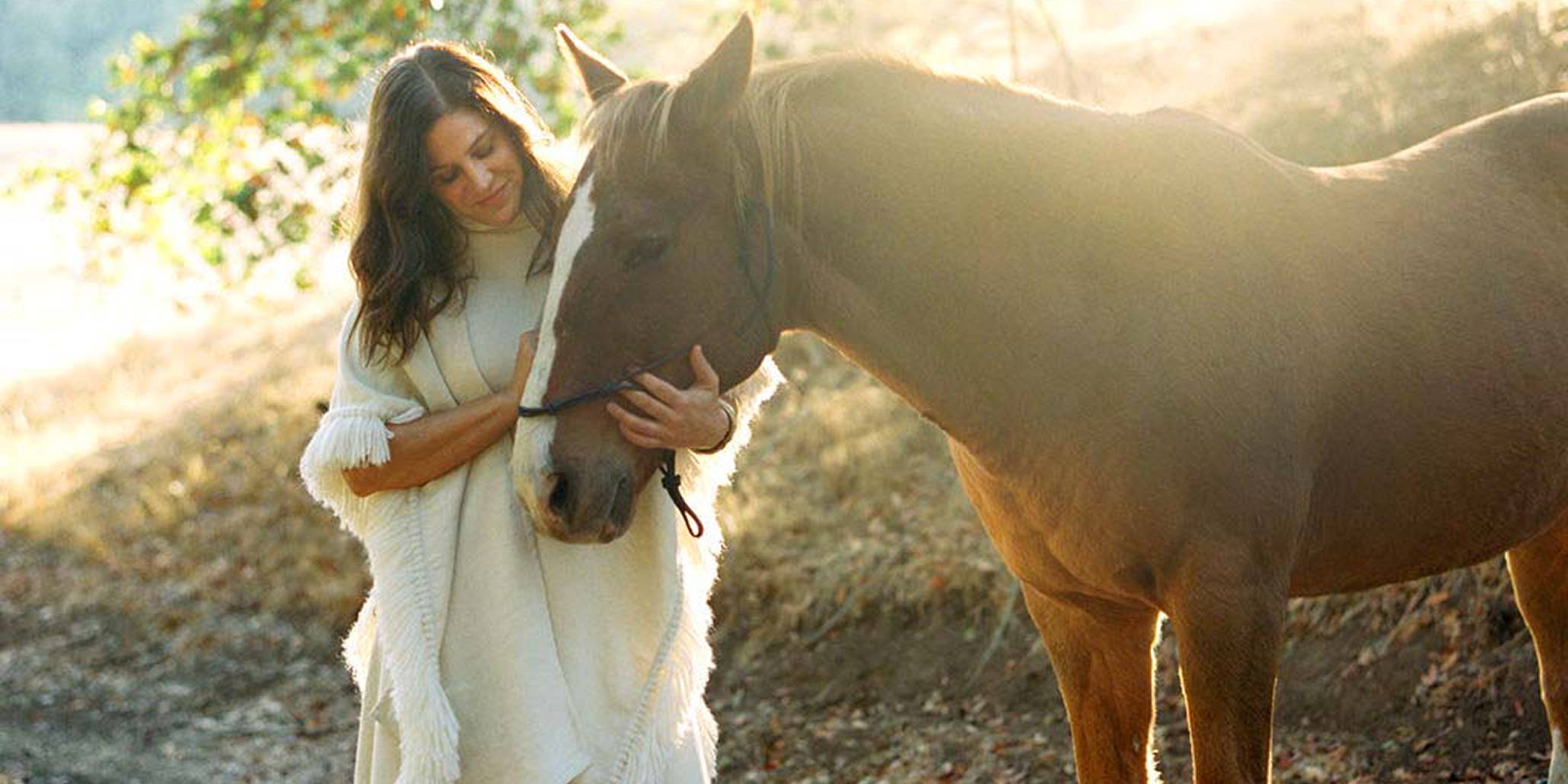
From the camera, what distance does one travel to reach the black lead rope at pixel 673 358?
6.71 feet

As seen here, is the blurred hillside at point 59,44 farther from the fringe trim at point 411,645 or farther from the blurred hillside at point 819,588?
the fringe trim at point 411,645

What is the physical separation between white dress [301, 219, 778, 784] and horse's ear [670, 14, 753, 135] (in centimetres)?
52

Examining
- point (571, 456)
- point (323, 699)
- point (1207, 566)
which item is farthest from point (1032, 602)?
point (323, 699)

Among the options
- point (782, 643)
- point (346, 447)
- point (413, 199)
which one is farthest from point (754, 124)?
point (782, 643)

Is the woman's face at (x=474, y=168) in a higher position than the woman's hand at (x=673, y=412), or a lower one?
higher

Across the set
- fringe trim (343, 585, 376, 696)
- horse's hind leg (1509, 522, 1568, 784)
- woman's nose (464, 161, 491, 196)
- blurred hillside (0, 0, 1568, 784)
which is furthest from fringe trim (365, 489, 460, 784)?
A: horse's hind leg (1509, 522, 1568, 784)

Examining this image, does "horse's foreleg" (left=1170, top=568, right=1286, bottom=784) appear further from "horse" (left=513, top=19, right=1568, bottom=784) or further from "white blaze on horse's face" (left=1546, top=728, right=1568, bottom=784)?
"white blaze on horse's face" (left=1546, top=728, right=1568, bottom=784)

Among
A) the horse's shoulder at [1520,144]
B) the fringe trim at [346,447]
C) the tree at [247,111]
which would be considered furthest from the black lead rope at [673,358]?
the tree at [247,111]

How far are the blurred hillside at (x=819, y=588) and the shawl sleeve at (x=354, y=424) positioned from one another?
196 cm

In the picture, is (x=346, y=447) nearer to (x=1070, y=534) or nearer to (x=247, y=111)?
(x=1070, y=534)

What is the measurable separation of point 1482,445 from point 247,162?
5.73m

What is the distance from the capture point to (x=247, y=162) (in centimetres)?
664

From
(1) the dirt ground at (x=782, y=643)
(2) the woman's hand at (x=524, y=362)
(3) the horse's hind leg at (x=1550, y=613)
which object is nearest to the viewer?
(2) the woman's hand at (x=524, y=362)

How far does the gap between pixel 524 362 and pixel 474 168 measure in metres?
0.38
